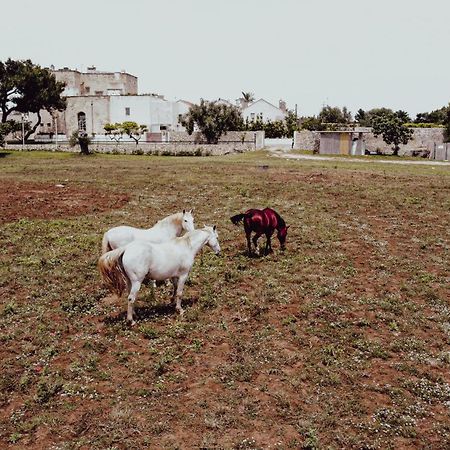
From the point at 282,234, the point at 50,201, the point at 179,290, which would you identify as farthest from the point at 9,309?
the point at 50,201

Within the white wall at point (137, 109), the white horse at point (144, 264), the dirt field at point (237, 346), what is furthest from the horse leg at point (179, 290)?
the white wall at point (137, 109)

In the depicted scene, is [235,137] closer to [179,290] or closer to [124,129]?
[124,129]

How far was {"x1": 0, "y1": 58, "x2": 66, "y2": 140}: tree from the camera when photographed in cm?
6719

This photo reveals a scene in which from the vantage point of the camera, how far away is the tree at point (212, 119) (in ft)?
250

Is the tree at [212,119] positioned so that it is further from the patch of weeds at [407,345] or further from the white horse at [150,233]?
the patch of weeds at [407,345]

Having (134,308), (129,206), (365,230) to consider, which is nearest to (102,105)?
(129,206)

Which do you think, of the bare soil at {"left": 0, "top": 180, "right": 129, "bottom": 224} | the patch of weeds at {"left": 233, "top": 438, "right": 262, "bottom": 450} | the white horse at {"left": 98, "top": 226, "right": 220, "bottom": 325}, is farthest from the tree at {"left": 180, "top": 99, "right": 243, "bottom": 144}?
the patch of weeds at {"left": 233, "top": 438, "right": 262, "bottom": 450}

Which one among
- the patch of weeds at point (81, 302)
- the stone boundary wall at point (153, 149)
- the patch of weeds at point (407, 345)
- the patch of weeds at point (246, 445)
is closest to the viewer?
the patch of weeds at point (246, 445)

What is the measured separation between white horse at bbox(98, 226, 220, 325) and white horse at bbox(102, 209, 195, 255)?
1.25 metres

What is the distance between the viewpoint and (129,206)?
2327 centimetres

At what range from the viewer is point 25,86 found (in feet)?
225

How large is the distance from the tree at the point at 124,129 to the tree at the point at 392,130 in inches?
1550

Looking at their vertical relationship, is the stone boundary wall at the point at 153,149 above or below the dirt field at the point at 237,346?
above

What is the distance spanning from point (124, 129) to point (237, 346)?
254 feet
